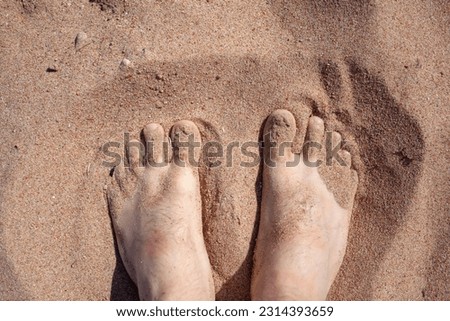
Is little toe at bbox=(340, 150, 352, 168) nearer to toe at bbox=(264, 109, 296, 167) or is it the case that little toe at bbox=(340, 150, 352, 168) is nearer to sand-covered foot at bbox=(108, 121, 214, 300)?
toe at bbox=(264, 109, 296, 167)

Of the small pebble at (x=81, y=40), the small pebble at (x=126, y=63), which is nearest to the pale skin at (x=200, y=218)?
the small pebble at (x=126, y=63)

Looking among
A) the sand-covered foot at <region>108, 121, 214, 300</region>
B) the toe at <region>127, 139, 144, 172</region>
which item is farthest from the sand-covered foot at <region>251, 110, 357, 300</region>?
the toe at <region>127, 139, 144, 172</region>

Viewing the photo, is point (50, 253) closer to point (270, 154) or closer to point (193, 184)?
point (193, 184)

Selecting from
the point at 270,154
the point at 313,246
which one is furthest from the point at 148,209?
the point at 313,246

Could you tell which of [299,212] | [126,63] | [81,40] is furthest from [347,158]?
[81,40]

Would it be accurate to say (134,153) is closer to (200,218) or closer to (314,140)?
(200,218)

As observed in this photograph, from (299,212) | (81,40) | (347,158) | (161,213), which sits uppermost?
(81,40)

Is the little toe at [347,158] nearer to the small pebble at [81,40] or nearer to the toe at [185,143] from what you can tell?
the toe at [185,143]
